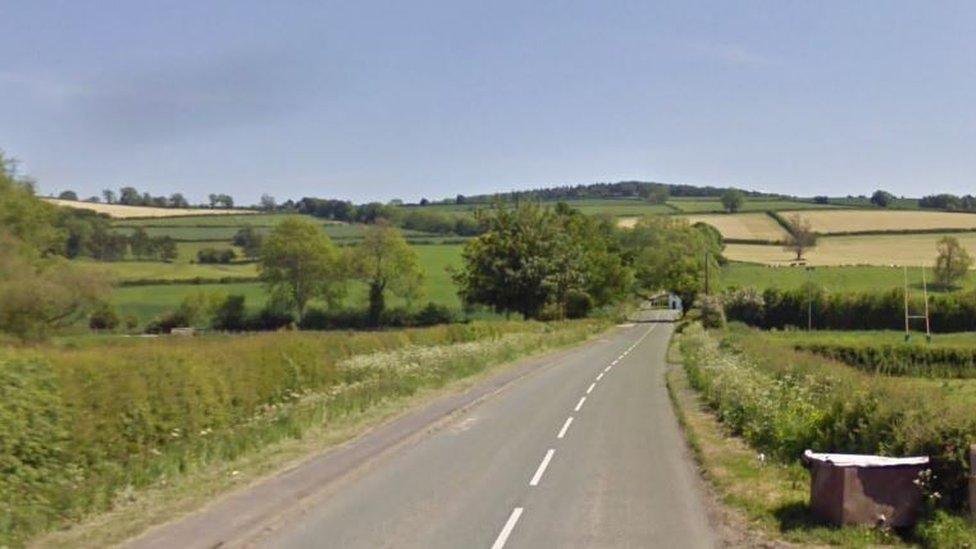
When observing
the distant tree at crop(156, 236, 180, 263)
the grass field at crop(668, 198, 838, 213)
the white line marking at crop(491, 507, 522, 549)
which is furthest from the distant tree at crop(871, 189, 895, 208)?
the white line marking at crop(491, 507, 522, 549)

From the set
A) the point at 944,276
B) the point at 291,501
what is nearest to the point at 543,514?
the point at 291,501

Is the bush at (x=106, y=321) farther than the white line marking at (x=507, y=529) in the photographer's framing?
Yes

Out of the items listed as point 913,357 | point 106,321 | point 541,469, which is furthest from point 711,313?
point 541,469

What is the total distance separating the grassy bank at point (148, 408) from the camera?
1445 centimetres

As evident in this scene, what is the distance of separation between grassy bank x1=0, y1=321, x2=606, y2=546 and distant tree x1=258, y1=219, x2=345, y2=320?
5693 cm

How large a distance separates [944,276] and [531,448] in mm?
93269

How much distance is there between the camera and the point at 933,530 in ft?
36.0

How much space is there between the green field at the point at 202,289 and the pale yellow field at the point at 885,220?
48729 millimetres

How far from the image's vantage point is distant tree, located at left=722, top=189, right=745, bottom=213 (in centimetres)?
16750

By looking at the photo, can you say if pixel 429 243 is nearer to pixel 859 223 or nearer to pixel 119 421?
pixel 859 223

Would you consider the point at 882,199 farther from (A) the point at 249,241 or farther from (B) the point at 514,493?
(B) the point at 514,493

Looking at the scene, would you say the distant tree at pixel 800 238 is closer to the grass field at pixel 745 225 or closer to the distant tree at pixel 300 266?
the grass field at pixel 745 225

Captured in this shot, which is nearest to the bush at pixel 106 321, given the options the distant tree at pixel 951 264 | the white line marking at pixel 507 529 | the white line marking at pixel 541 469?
the white line marking at pixel 541 469

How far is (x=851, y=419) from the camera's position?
15.3 metres
